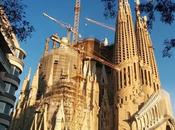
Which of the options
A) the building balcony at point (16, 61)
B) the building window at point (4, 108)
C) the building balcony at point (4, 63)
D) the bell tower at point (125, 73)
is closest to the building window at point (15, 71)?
the building balcony at point (16, 61)

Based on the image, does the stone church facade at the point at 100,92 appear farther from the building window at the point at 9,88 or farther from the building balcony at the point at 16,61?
the building window at the point at 9,88

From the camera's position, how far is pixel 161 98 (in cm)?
5378

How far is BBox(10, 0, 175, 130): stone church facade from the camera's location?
4609 centimetres

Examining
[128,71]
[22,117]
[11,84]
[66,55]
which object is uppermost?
[66,55]

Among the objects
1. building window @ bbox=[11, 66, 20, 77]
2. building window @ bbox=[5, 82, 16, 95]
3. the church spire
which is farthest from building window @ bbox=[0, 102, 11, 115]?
the church spire

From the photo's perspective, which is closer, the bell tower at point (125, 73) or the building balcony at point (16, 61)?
the building balcony at point (16, 61)

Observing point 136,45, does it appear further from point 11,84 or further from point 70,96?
point 11,84

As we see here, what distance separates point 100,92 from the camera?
5828 cm

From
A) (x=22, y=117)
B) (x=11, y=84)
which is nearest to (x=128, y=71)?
(x=22, y=117)

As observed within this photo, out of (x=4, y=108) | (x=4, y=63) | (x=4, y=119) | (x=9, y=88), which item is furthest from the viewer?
(x=9, y=88)

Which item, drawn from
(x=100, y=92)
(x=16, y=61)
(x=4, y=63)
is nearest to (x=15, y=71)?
(x=16, y=61)

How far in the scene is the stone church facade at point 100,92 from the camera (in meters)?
46.1

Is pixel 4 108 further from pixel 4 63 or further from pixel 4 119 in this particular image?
pixel 4 63

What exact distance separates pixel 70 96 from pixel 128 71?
37.3ft
